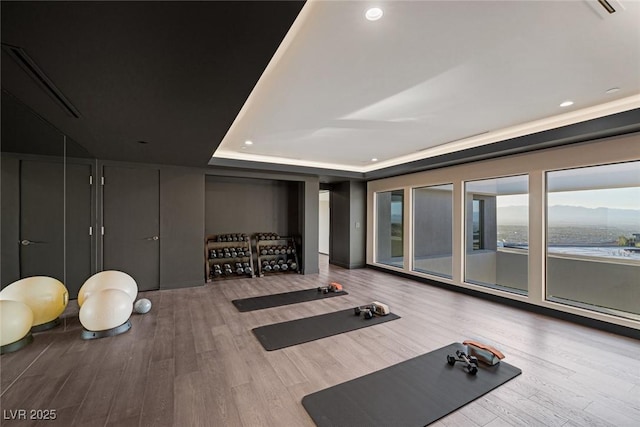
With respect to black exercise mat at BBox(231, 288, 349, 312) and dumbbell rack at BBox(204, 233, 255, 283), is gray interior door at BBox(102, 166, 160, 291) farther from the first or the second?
black exercise mat at BBox(231, 288, 349, 312)

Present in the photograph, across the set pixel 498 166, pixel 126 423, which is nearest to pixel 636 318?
pixel 498 166

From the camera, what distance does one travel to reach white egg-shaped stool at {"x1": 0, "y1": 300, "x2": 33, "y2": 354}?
267 centimetres

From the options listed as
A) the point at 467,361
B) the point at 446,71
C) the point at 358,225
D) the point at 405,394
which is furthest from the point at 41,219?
the point at 358,225

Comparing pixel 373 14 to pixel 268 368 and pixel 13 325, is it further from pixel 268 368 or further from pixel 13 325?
pixel 13 325

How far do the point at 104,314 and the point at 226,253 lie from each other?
3.08 m

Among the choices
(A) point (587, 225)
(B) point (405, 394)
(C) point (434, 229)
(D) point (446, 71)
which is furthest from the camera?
(C) point (434, 229)

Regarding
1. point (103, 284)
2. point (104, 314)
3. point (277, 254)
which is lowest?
point (104, 314)

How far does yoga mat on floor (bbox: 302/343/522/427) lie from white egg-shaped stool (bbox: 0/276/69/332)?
11.2 feet

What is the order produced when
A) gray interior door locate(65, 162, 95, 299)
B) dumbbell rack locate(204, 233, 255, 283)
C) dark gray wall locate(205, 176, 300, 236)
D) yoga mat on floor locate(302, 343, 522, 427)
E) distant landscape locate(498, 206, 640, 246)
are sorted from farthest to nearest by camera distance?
dark gray wall locate(205, 176, 300, 236), dumbbell rack locate(204, 233, 255, 283), gray interior door locate(65, 162, 95, 299), distant landscape locate(498, 206, 640, 246), yoga mat on floor locate(302, 343, 522, 427)

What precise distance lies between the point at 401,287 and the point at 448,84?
396 cm

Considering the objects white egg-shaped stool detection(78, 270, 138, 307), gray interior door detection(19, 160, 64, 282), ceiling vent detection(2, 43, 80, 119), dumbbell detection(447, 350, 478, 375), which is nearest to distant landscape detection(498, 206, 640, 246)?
dumbbell detection(447, 350, 478, 375)

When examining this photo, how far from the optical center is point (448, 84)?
2.63 metres

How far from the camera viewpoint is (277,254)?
6.84 m

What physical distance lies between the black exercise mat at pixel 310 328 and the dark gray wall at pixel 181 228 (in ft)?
8.99
